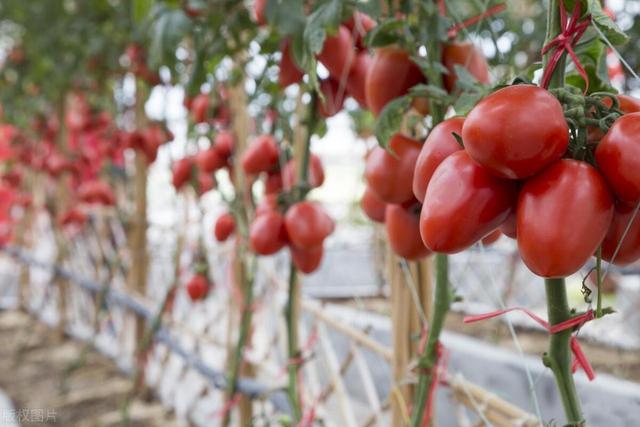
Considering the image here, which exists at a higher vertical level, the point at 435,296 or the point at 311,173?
the point at 311,173

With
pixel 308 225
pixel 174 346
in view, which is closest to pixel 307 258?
pixel 308 225

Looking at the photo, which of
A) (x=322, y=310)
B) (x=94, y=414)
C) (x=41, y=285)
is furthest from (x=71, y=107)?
(x=322, y=310)

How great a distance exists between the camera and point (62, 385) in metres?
1.72

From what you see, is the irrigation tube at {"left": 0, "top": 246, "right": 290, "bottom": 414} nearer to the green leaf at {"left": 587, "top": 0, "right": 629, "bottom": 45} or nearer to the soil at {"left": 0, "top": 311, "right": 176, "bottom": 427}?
the soil at {"left": 0, "top": 311, "right": 176, "bottom": 427}

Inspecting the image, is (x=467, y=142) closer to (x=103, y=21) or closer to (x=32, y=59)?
(x=103, y=21)

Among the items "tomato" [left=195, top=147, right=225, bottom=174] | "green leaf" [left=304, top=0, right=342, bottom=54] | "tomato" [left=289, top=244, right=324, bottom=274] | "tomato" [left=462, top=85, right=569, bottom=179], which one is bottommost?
"tomato" [left=289, top=244, right=324, bottom=274]

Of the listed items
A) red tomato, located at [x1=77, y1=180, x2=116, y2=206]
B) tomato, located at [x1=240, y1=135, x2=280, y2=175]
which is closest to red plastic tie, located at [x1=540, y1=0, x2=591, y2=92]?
tomato, located at [x1=240, y1=135, x2=280, y2=175]

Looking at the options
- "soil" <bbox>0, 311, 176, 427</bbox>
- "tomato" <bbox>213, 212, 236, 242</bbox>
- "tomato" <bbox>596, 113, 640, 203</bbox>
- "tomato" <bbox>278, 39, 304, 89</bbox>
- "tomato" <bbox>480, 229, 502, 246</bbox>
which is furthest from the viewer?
"soil" <bbox>0, 311, 176, 427</bbox>

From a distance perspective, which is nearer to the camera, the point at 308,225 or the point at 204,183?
the point at 308,225

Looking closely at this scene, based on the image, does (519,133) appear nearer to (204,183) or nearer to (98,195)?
(204,183)

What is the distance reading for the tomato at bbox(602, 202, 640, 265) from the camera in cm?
27

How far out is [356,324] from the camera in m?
1.59

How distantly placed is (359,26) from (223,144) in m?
0.41

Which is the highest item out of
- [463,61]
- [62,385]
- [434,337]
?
[463,61]
